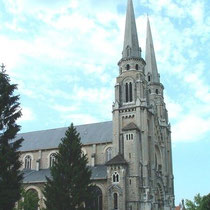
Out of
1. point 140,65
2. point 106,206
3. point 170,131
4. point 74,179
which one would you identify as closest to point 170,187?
point 170,131

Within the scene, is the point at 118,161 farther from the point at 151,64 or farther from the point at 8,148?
the point at 151,64

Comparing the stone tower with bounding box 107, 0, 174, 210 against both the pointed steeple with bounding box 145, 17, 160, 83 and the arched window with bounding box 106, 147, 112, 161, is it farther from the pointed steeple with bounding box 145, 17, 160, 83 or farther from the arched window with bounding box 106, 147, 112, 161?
the pointed steeple with bounding box 145, 17, 160, 83

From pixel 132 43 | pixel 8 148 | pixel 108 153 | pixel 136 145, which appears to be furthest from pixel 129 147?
pixel 8 148

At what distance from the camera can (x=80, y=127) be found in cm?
6838

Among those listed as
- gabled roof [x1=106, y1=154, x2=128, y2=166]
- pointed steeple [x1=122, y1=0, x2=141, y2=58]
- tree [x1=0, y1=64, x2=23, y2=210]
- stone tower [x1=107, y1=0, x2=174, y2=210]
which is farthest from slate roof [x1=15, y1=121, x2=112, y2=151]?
tree [x1=0, y1=64, x2=23, y2=210]

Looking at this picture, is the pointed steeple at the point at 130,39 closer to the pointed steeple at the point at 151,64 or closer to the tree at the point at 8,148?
the pointed steeple at the point at 151,64

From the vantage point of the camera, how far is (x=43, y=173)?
61.8 metres

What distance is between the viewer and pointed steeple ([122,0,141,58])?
6050 centimetres

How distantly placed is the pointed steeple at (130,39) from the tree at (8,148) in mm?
32634

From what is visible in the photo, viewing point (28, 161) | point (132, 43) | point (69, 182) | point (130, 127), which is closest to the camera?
point (69, 182)

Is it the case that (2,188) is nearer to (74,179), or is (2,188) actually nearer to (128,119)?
(74,179)

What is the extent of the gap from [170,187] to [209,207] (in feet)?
45.5

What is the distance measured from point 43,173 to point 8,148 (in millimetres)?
34650

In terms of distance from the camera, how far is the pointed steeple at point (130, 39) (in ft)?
198
